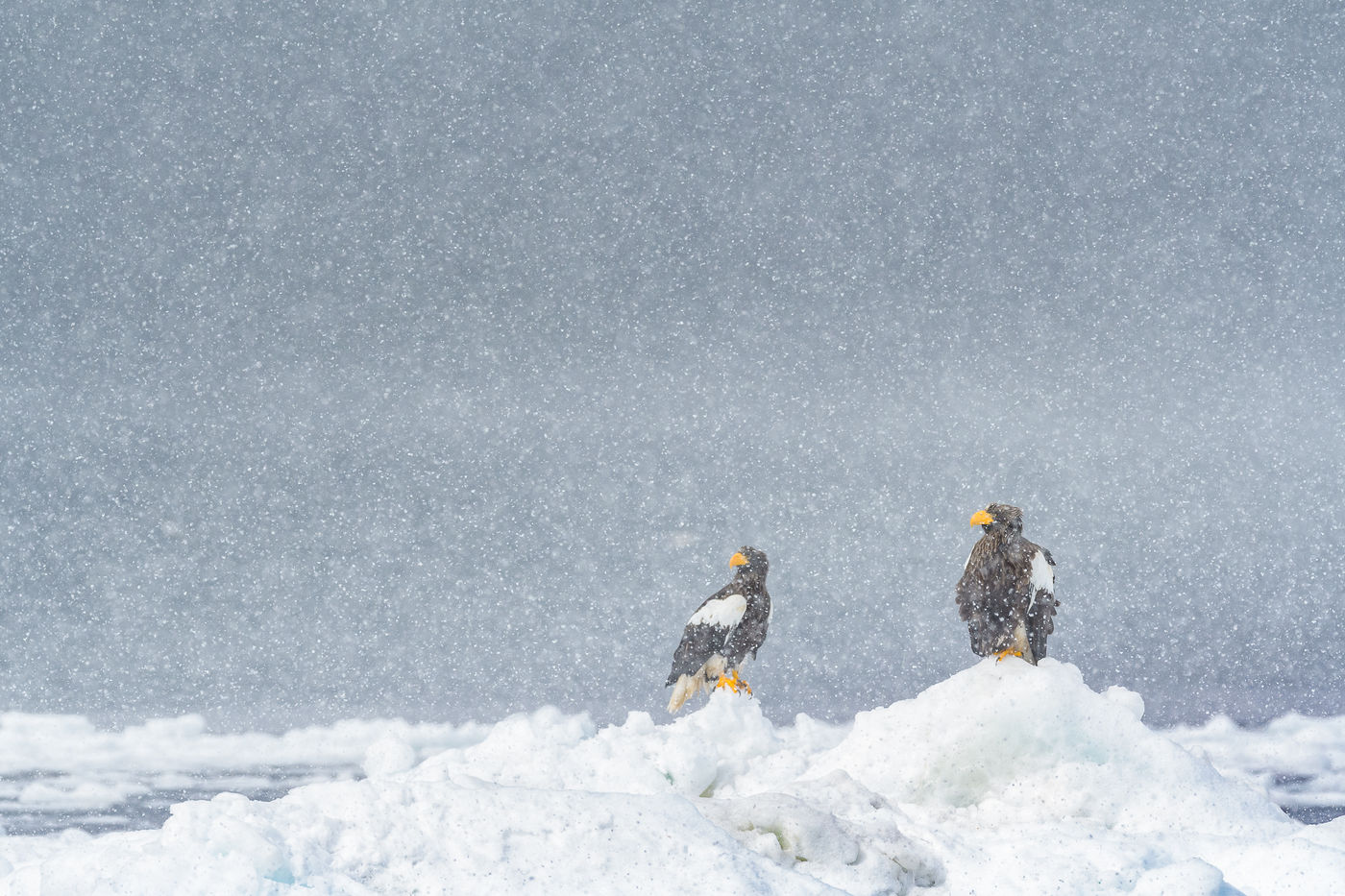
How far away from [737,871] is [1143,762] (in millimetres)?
5024

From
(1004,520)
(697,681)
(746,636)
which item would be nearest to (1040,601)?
(1004,520)

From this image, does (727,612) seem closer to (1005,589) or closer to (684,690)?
(684,690)

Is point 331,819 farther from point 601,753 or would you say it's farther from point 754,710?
point 754,710

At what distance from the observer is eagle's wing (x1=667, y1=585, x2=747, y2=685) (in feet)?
44.8

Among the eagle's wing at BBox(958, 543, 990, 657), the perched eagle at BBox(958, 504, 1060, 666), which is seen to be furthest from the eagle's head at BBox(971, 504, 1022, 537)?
the eagle's wing at BBox(958, 543, 990, 657)

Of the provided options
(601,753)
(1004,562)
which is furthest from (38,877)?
(1004,562)

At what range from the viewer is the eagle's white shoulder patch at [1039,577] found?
10.9 m

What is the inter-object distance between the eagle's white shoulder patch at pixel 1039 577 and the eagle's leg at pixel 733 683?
407 centimetres

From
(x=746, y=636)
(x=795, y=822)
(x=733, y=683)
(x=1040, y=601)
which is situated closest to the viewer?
(x=795, y=822)

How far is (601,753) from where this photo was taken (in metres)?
11.8

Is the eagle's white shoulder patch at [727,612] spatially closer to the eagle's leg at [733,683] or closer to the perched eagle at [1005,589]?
the eagle's leg at [733,683]

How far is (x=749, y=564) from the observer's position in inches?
552

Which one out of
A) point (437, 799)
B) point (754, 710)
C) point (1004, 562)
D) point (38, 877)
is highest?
point (1004, 562)

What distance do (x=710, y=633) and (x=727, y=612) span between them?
1.17 ft
